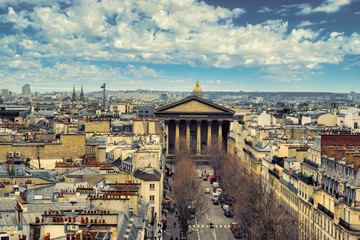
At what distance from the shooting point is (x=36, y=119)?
131875mm

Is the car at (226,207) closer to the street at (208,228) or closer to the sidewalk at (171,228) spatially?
the street at (208,228)

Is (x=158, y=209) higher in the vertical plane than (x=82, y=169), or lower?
lower

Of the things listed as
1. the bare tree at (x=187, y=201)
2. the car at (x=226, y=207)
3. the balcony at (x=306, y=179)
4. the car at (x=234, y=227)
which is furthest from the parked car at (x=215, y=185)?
the balcony at (x=306, y=179)

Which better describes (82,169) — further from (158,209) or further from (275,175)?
(275,175)

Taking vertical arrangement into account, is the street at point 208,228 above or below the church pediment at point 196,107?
below

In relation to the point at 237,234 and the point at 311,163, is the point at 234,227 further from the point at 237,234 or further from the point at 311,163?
the point at 311,163

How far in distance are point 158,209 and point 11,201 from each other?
2509 cm

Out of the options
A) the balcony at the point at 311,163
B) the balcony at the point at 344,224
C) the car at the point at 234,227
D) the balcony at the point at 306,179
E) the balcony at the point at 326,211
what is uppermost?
the balcony at the point at 311,163

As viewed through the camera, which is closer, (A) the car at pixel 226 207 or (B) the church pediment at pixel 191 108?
(A) the car at pixel 226 207

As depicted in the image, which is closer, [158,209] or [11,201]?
[11,201]

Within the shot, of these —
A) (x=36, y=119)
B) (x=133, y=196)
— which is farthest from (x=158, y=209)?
(x=36, y=119)

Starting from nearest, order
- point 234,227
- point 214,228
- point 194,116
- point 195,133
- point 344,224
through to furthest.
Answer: point 344,224, point 234,227, point 214,228, point 194,116, point 195,133

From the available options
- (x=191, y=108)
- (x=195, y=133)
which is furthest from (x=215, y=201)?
(x=195, y=133)

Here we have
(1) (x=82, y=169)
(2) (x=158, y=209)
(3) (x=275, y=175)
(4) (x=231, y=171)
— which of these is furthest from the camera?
(4) (x=231, y=171)
